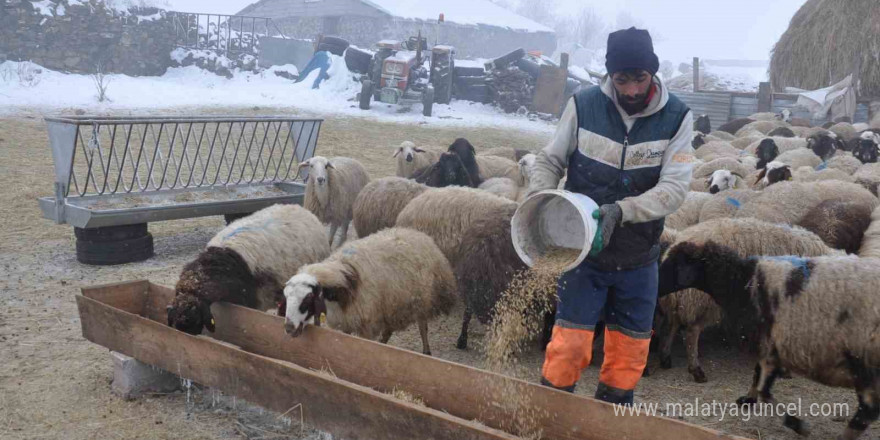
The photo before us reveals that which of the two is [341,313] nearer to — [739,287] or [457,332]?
[457,332]

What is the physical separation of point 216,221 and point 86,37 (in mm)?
17154

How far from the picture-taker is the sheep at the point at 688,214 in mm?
6785

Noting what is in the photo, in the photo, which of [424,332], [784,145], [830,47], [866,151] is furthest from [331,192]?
[830,47]

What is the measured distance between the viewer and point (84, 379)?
4695 mm

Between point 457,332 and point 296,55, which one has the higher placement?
point 296,55

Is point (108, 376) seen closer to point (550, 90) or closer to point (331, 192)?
point (331, 192)

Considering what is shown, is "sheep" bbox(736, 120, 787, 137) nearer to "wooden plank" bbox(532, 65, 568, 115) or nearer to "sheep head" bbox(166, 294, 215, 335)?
"wooden plank" bbox(532, 65, 568, 115)

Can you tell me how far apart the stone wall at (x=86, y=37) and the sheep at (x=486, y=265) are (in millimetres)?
20742

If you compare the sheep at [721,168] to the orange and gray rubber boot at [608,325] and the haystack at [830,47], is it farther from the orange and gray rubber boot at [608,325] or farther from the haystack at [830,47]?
the haystack at [830,47]

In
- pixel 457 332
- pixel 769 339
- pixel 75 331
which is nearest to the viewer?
pixel 769 339

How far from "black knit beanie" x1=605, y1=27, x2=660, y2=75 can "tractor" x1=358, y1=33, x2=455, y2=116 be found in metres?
18.9

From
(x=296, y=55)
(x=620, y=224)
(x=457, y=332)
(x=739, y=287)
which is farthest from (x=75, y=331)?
(x=296, y=55)

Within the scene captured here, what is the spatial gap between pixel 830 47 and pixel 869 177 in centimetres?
1460

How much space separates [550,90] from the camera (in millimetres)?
25203
